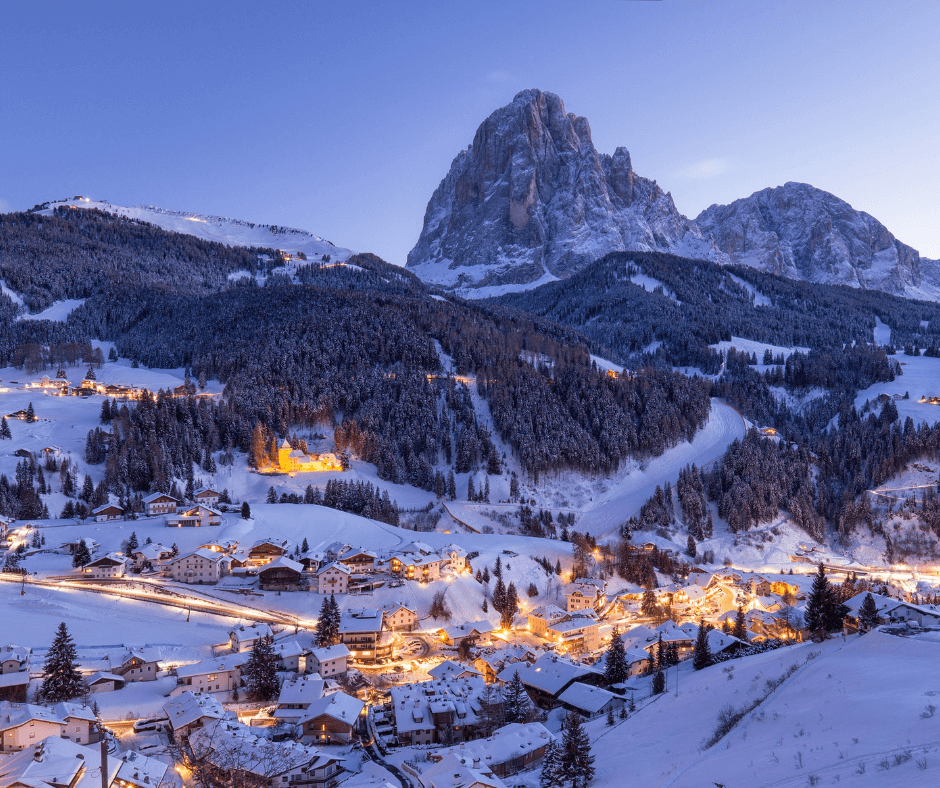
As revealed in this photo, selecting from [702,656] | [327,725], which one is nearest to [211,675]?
[327,725]

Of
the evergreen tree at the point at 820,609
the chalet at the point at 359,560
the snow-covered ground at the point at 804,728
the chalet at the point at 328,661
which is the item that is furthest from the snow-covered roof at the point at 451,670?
the evergreen tree at the point at 820,609

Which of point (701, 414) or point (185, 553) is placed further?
point (701, 414)

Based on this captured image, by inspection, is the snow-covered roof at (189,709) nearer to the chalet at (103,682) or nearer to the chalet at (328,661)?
the chalet at (103,682)

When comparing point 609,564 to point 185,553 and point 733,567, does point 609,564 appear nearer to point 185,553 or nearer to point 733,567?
point 733,567

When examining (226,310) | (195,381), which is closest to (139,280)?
(226,310)

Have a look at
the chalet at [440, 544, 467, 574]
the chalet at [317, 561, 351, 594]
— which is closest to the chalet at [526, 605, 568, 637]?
the chalet at [440, 544, 467, 574]
